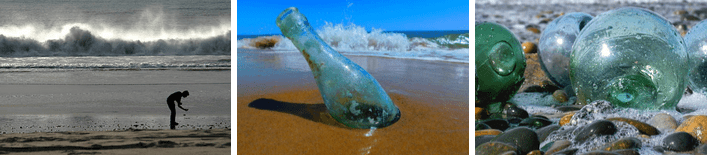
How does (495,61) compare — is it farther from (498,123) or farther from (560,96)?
(560,96)

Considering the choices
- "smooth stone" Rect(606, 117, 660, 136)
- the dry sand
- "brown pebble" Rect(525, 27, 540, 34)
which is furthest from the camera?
"brown pebble" Rect(525, 27, 540, 34)

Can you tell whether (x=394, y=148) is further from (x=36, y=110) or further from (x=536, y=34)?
(x=536, y=34)

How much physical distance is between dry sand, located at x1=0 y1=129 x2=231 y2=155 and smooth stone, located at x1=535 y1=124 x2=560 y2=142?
1.72 m

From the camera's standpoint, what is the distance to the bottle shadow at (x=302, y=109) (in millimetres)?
2143

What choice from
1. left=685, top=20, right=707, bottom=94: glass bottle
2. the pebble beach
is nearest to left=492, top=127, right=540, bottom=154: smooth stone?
the pebble beach

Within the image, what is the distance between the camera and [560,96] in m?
2.72

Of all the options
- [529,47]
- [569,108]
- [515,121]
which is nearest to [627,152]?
[515,121]

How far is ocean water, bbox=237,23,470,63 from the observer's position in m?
2.52

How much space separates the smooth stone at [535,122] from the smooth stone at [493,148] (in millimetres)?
287

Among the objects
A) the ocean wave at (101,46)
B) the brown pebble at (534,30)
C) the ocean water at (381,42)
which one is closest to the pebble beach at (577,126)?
the ocean water at (381,42)

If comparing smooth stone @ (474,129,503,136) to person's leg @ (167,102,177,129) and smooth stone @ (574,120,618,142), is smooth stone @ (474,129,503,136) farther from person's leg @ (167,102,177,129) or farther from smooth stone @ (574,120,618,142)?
person's leg @ (167,102,177,129)

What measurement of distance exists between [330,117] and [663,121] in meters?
1.56

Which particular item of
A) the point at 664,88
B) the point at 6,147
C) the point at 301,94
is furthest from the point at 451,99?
the point at 6,147

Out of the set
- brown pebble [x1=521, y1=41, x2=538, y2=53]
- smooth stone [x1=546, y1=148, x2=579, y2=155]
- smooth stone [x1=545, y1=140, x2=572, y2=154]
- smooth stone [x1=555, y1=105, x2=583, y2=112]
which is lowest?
smooth stone [x1=546, y1=148, x2=579, y2=155]
